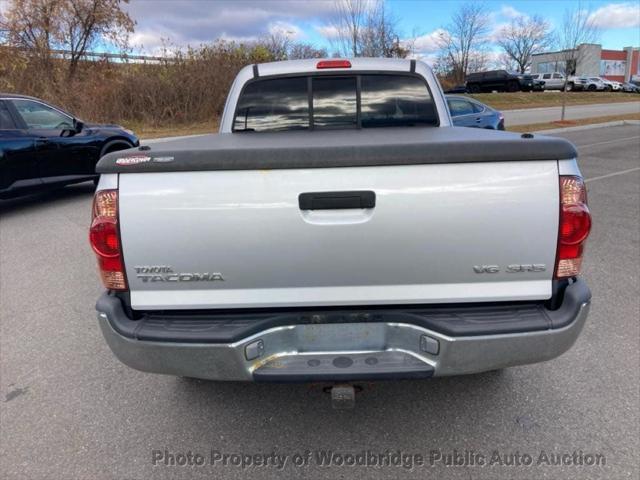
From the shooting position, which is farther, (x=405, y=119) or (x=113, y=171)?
(x=405, y=119)

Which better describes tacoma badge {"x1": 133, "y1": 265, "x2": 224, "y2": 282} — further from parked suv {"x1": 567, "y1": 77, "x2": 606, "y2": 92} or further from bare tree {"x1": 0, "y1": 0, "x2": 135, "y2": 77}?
parked suv {"x1": 567, "y1": 77, "x2": 606, "y2": 92}

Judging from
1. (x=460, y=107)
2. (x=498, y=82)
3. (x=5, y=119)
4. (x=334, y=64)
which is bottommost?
(x=460, y=107)

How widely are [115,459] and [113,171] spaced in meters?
1.52

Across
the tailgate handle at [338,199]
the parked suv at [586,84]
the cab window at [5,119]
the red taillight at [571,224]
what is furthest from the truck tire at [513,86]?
the tailgate handle at [338,199]

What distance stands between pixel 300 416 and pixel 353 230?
1.33 metres

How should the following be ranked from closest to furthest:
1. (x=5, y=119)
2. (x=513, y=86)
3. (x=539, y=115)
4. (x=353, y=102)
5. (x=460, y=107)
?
(x=353, y=102) < (x=5, y=119) < (x=460, y=107) < (x=539, y=115) < (x=513, y=86)

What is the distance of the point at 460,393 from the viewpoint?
300cm

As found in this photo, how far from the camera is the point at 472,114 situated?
1368 centimetres

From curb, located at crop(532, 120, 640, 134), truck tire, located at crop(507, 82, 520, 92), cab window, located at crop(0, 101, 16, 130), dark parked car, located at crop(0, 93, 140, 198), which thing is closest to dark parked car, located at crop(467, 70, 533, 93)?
truck tire, located at crop(507, 82, 520, 92)

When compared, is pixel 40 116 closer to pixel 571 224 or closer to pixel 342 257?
pixel 342 257

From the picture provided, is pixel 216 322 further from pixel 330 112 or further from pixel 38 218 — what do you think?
pixel 38 218

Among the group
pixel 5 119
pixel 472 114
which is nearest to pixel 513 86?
pixel 472 114

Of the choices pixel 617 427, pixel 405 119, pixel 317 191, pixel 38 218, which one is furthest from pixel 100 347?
pixel 38 218

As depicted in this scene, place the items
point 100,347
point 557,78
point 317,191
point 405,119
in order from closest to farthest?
point 317,191, point 100,347, point 405,119, point 557,78
